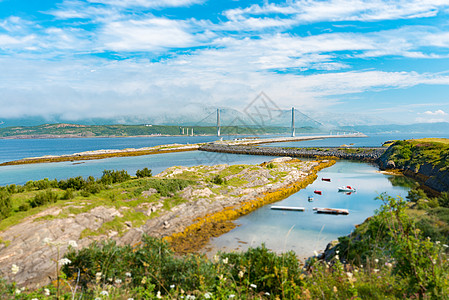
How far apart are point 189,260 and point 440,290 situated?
484 cm

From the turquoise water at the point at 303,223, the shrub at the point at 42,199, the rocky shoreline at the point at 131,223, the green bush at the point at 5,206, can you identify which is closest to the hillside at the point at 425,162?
the turquoise water at the point at 303,223

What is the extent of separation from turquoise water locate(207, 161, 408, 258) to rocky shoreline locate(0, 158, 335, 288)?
1355mm

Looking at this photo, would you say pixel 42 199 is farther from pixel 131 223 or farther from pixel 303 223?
pixel 303 223

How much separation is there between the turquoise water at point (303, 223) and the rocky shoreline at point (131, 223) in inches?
53.4

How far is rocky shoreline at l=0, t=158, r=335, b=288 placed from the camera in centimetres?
1154

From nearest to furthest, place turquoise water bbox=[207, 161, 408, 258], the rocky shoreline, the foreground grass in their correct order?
the foreground grass < the rocky shoreline < turquoise water bbox=[207, 161, 408, 258]

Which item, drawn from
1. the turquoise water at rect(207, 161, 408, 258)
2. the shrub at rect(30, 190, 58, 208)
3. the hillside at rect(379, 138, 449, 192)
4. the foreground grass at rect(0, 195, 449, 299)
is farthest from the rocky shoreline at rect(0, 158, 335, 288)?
the hillside at rect(379, 138, 449, 192)

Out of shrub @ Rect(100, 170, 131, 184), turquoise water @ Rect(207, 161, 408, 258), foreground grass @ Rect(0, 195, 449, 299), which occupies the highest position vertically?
foreground grass @ Rect(0, 195, 449, 299)

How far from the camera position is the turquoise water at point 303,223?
15.6 metres

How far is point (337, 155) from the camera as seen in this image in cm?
7012

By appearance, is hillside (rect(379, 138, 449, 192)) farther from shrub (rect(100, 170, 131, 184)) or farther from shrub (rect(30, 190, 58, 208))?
shrub (rect(30, 190, 58, 208))

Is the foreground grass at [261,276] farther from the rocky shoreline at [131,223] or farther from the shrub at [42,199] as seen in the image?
the shrub at [42,199]

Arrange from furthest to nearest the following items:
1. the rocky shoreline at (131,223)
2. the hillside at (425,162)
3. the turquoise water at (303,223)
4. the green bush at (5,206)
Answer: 1. the hillside at (425,162)
2. the turquoise water at (303,223)
3. the green bush at (5,206)
4. the rocky shoreline at (131,223)

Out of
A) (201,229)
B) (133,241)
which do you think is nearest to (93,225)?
(133,241)
